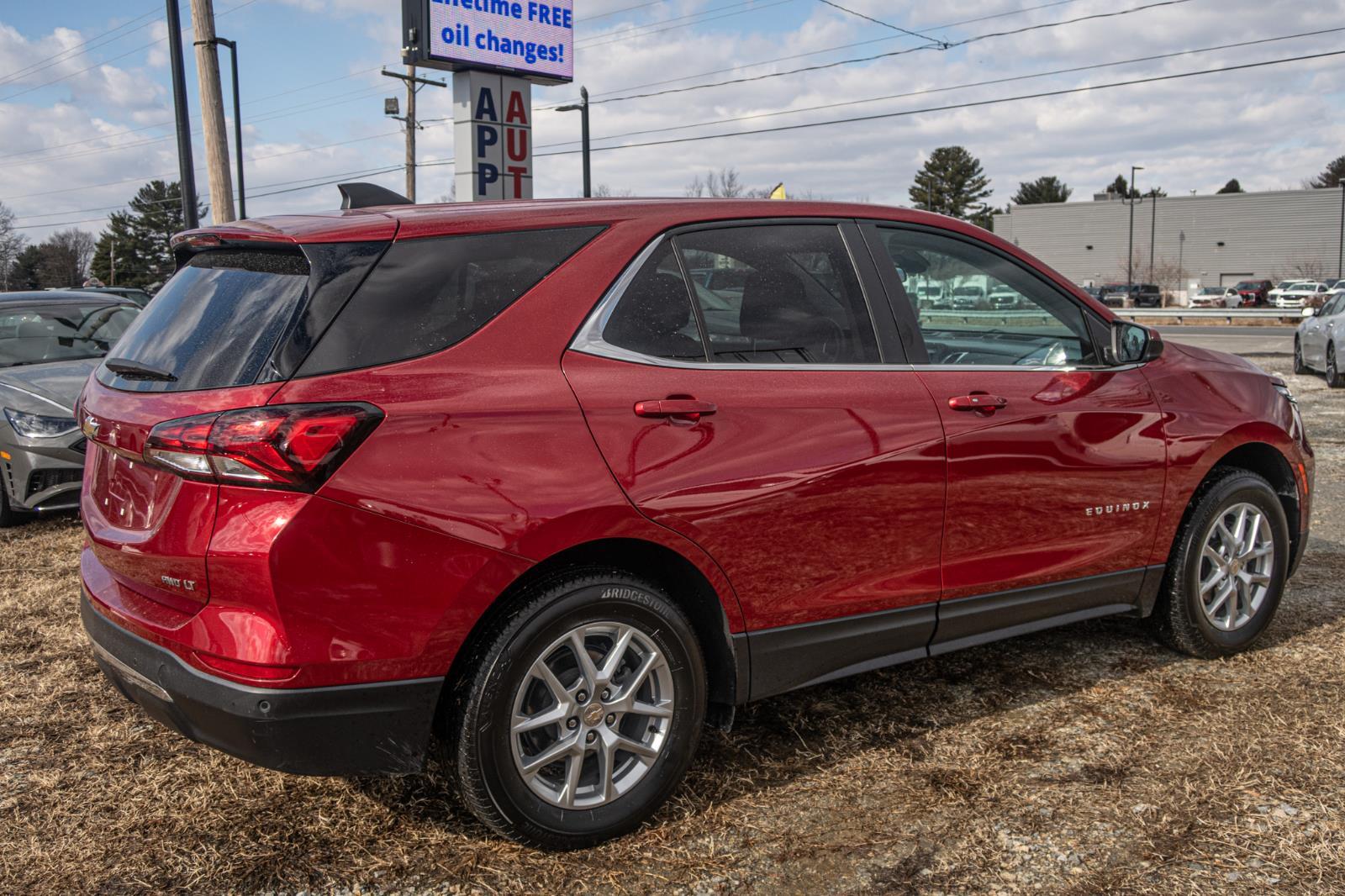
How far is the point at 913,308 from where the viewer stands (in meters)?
3.60

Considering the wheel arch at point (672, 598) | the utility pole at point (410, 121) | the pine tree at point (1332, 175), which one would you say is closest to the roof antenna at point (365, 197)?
the wheel arch at point (672, 598)

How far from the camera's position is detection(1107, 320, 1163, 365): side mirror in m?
4.05

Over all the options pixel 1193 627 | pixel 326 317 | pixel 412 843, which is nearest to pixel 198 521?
pixel 326 317

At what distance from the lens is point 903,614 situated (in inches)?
136

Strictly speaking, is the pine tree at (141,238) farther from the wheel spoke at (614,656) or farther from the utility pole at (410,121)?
the wheel spoke at (614,656)

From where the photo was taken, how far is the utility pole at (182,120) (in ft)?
39.1

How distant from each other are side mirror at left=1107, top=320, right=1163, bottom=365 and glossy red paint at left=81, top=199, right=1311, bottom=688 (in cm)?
22

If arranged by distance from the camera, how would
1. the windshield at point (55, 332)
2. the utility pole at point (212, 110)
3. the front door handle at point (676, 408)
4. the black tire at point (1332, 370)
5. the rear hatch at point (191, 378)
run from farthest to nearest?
the black tire at point (1332, 370), the utility pole at point (212, 110), the windshield at point (55, 332), the front door handle at point (676, 408), the rear hatch at point (191, 378)

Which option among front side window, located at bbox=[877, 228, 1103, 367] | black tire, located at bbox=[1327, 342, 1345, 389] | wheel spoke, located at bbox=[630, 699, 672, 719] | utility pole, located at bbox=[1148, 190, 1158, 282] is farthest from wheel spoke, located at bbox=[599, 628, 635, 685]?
utility pole, located at bbox=[1148, 190, 1158, 282]

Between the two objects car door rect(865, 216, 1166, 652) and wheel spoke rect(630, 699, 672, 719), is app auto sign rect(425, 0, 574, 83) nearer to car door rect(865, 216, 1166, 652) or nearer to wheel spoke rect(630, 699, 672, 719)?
car door rect(865, 216, 1166, 652)

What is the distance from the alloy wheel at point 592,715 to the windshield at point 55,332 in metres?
6.15

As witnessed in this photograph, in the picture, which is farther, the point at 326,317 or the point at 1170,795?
the point at 1170,795

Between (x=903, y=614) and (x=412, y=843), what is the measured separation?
162cm

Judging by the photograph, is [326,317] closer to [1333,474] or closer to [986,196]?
[1333,474]
